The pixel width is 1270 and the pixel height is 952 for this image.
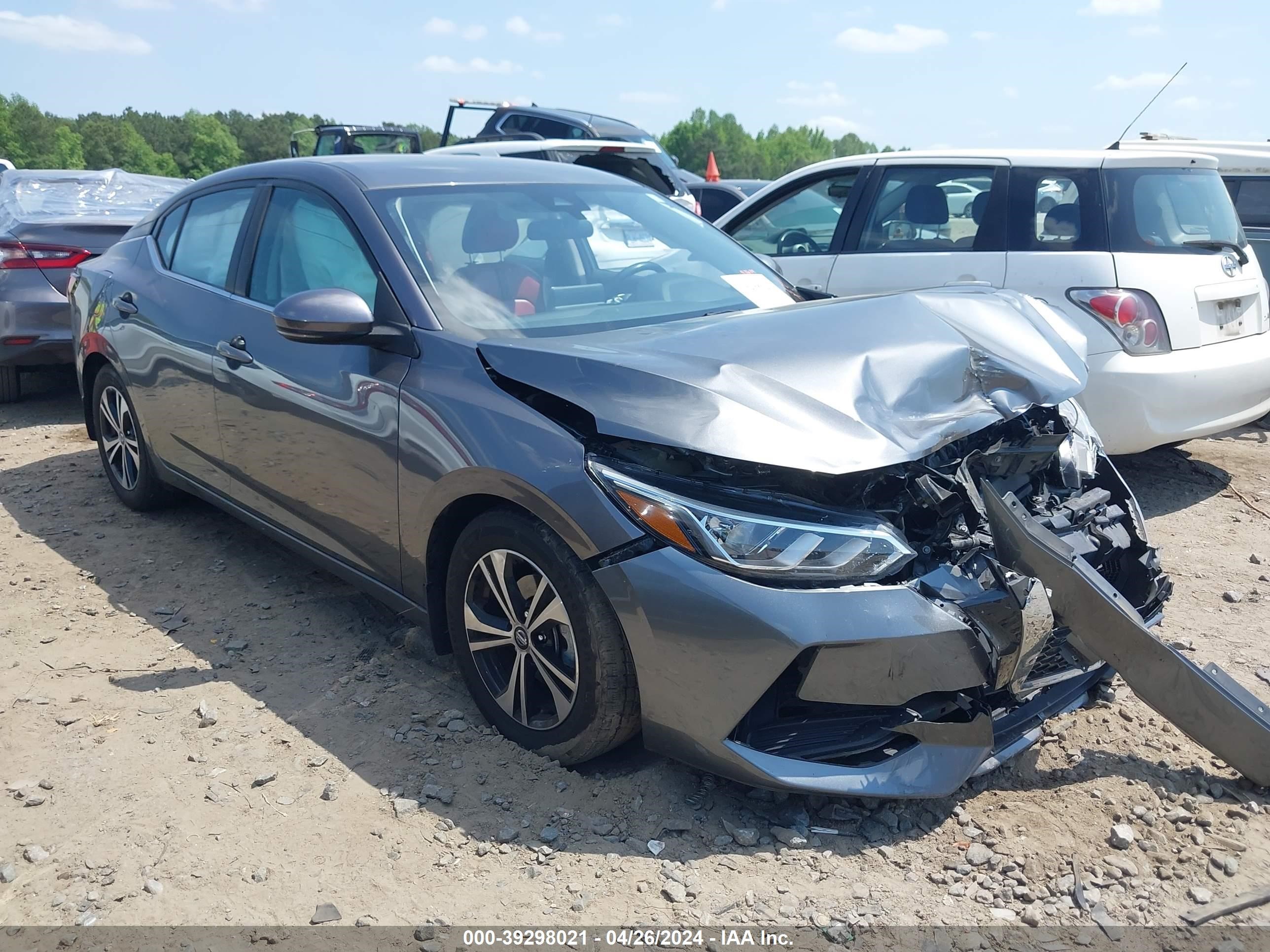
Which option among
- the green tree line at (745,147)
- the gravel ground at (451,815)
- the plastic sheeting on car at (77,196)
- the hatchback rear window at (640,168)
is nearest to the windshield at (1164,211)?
the gravel ground at (451,815)

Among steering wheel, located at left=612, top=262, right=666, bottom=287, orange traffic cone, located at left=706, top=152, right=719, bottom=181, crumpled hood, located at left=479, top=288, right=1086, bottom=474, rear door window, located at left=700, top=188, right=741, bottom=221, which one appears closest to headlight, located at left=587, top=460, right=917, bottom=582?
crumpled hood, located at left=479, top=288, right=1086, bottom=474

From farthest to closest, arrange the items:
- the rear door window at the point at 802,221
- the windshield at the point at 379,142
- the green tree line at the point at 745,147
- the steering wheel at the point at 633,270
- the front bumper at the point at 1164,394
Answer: the green tree line at the point at 745,147
the windshield at the point at 379,142
the rear door window at the point at 802,221
the front bumper at the point at 1164,394
the steering wheel at the point at 633,270

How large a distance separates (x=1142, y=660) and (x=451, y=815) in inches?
71.9

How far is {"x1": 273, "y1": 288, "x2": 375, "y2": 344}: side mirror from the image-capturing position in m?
3.12

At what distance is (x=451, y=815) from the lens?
2795 millimetres

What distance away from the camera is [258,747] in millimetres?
3146

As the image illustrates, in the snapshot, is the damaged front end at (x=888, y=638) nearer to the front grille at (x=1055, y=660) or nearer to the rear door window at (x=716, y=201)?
the front grille at (x=1055, y=660)

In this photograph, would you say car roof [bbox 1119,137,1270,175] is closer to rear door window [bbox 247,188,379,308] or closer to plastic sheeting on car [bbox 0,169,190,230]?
rear door window [bbox 247,188,379,308]

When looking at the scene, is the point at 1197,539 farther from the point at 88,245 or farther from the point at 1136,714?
the point at 88,245

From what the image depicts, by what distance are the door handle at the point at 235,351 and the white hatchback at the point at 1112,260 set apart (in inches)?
106

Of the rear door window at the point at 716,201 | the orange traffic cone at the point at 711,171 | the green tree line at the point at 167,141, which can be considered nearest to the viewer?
the rear door window at the point at 716,201

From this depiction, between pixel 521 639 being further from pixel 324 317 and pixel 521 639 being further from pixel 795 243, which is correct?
pixel 795 243

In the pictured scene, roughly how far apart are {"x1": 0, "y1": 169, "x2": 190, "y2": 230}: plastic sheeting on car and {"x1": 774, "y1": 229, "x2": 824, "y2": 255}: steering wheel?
4189 millimetres

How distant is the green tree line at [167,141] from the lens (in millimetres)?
75625
